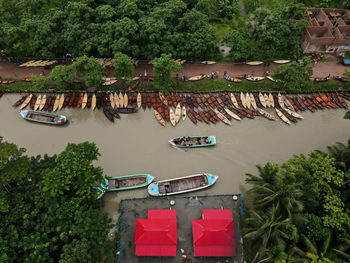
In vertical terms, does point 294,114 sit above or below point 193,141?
above

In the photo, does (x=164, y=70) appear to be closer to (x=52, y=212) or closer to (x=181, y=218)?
(x=181, y=218)

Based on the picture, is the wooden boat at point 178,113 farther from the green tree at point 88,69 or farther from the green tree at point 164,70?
the green tree at point 88,69

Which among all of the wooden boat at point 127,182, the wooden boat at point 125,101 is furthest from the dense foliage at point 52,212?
the wooden boat at point 125,101

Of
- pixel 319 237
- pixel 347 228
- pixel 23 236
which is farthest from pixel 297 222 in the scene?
pixel 23 236

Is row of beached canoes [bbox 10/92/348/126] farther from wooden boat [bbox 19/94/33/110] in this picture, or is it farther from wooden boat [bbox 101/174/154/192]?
wooden boat [bbox 101/174/154/192]

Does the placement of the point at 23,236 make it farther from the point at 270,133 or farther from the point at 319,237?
the point at 270,133

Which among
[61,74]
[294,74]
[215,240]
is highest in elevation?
[61,74]

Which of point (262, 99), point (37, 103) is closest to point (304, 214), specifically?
point (262, 99)
